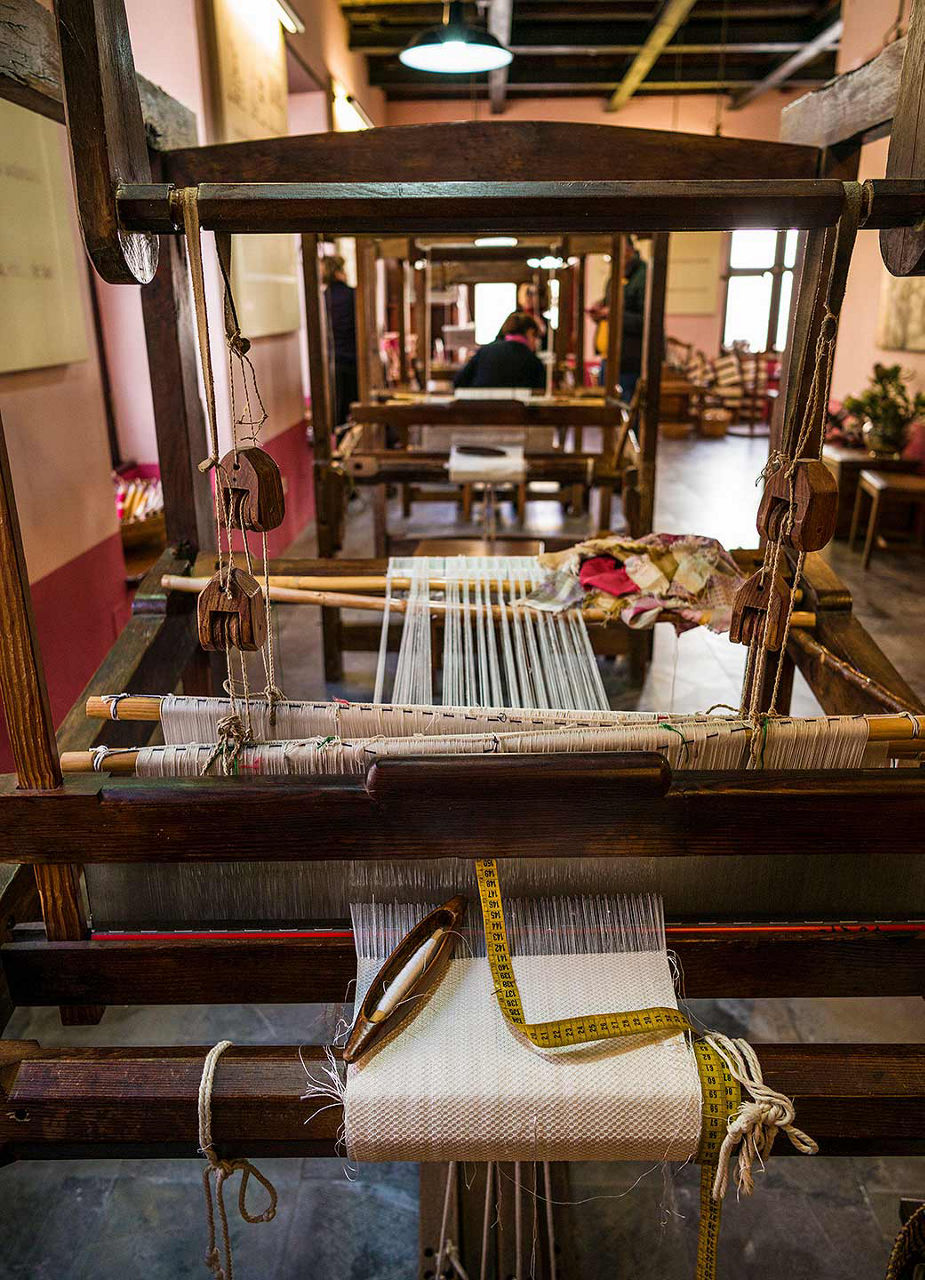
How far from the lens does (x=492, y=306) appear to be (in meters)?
9.90

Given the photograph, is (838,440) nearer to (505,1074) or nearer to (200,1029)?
(200,1029)

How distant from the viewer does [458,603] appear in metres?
1.98

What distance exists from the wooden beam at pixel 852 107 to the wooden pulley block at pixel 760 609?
961mm

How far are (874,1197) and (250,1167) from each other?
1183 millimetres

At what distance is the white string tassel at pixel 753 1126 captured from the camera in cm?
90

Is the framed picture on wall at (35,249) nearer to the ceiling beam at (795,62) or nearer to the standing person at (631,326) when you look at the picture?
the standing person at (631,326)

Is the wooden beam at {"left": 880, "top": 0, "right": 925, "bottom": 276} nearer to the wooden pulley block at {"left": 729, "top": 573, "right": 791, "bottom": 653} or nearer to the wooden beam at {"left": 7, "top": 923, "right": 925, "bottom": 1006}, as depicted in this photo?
the wooden pulley block at {"left": 729, "top": 573, "right": 791, "bottom": 653}

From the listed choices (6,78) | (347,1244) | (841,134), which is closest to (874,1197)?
(347,1244)

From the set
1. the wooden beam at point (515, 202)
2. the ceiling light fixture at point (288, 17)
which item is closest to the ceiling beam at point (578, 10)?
the ceiling light fixture at point (288, 17)

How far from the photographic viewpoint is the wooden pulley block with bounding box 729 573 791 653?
1172mm

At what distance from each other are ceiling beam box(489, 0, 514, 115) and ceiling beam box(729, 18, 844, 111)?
2.63 meters

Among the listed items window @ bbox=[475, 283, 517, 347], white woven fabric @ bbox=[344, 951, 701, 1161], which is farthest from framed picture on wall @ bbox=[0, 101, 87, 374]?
window @ bbox=[475, 283, 517, 347]

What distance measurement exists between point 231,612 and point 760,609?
67cm

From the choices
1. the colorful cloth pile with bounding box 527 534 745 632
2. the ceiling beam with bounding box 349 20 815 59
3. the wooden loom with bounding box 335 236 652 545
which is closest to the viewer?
the colorful cloth pile with bounding box 527 534 745 632
